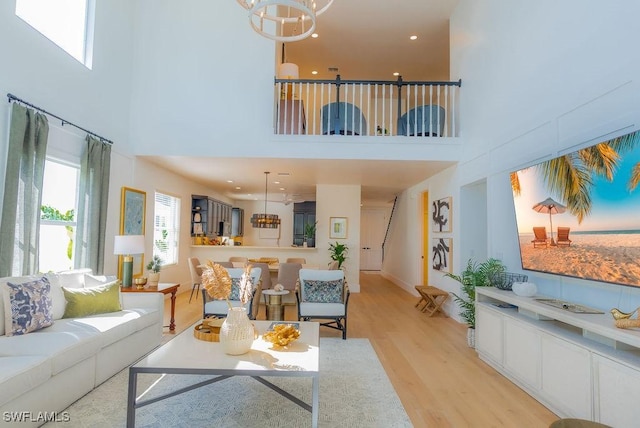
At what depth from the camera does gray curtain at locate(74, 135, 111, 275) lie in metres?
4.43

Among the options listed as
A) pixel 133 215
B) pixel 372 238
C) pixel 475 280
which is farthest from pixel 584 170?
pixel 372 238

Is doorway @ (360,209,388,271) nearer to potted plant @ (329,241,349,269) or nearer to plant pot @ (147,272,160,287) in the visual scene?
potted plant @ (329,241,349,269)

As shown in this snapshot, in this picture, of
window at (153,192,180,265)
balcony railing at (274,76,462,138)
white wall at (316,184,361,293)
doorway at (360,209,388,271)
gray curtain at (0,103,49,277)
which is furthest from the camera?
doorway at (360,209,388,271)

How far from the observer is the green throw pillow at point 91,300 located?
11.1 feet

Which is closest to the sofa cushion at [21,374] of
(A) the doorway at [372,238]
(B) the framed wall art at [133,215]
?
(B) the framed wall art at [133,215]

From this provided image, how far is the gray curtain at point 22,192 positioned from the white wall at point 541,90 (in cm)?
513

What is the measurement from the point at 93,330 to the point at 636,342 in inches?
154

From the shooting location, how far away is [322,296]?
15.1 feet

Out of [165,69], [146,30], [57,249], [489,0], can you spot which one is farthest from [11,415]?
[489,0]

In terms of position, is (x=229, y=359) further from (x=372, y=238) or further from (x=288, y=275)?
(x=372, y=238)

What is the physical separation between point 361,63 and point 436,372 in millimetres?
7248

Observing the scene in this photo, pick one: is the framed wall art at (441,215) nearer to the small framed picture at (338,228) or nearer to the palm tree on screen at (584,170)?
the small framed picture at (338,228)

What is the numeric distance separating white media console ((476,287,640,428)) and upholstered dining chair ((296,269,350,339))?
1.73m

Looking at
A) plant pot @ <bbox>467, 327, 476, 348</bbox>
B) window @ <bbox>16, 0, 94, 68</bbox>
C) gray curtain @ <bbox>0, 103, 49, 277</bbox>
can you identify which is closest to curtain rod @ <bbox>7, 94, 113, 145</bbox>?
gray curtain @ <bbox>0, 103, 49, 277</bbox>
